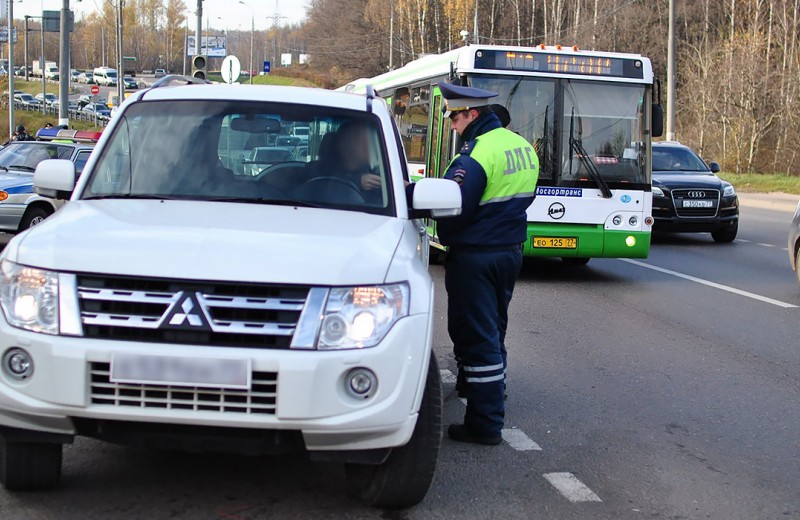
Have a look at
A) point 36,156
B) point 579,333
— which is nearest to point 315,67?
point 36,156

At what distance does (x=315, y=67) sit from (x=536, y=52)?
93461 mm

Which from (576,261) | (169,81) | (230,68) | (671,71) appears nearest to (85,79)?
(671,71)

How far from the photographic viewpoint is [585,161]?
12.7m

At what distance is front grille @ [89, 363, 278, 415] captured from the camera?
3.85 meters

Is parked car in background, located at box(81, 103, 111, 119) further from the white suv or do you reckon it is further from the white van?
the white suv

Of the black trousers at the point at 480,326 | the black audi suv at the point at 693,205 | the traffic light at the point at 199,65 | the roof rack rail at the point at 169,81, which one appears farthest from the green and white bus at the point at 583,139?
the traffic light at the point at 199,65

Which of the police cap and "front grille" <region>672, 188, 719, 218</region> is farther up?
the police cap

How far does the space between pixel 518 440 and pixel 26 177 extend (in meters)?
11.7

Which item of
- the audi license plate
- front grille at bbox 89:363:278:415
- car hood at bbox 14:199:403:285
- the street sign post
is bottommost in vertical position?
front grille at bbox 89:363:278:415

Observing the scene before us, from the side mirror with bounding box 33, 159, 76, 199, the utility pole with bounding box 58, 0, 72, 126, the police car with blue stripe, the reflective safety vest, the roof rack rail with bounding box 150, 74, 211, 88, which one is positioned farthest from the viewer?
the utility pole with bounding box 58, 0, 72, 126

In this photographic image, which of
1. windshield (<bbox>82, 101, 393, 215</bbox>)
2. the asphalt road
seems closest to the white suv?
the asphalt road

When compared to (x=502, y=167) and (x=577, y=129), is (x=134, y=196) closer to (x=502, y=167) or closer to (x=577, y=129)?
(x=502, y=167)

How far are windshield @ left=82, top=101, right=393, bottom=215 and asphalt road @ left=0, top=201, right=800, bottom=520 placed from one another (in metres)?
1.38

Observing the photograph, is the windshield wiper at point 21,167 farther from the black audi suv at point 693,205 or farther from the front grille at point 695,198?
the front grille at point 695,198
